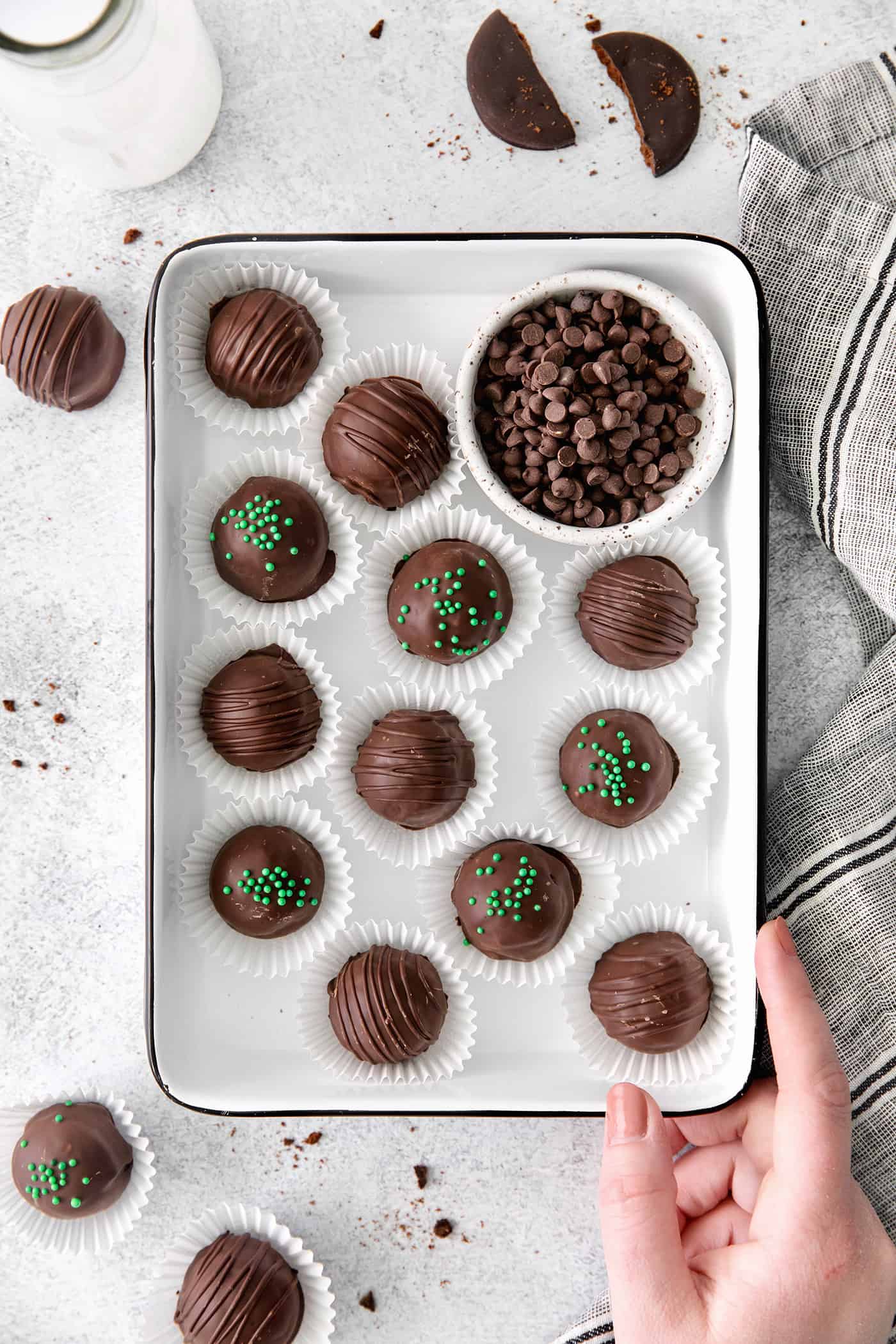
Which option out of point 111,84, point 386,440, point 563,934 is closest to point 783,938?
point 563,934

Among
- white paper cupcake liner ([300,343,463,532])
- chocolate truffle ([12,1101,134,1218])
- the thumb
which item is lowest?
chocolate truffle ([12,1101,134,1218])

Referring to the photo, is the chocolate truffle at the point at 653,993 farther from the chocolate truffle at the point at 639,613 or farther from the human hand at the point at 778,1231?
the chocolate truffle at the point at 639,613

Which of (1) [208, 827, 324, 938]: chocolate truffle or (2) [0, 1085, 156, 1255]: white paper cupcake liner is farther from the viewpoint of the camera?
(2) [0, 1085, 156, 1255]: white paper cupcake liner

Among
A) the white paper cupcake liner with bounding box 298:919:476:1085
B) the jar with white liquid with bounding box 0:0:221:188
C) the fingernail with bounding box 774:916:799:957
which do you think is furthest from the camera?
the white paper cupcake liner with bounding box 298:919:476:1085

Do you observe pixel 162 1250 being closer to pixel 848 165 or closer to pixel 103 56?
pixel 103 56

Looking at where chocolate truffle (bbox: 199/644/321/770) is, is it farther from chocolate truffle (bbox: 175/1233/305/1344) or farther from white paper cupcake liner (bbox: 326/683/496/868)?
chocolate truffle (bbox: 175/1233/305/1344)

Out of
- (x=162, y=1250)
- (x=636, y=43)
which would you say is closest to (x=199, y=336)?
(x=636, y=43)

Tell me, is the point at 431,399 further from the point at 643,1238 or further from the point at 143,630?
the point at 643,1238

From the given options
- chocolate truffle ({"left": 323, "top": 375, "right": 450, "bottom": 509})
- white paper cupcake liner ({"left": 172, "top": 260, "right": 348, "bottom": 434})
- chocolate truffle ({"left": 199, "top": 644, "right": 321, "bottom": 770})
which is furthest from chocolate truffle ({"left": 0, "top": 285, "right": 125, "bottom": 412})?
chocolate truffle ({"left": 199, "top": 644, "right": 321, "bottom": 770})
